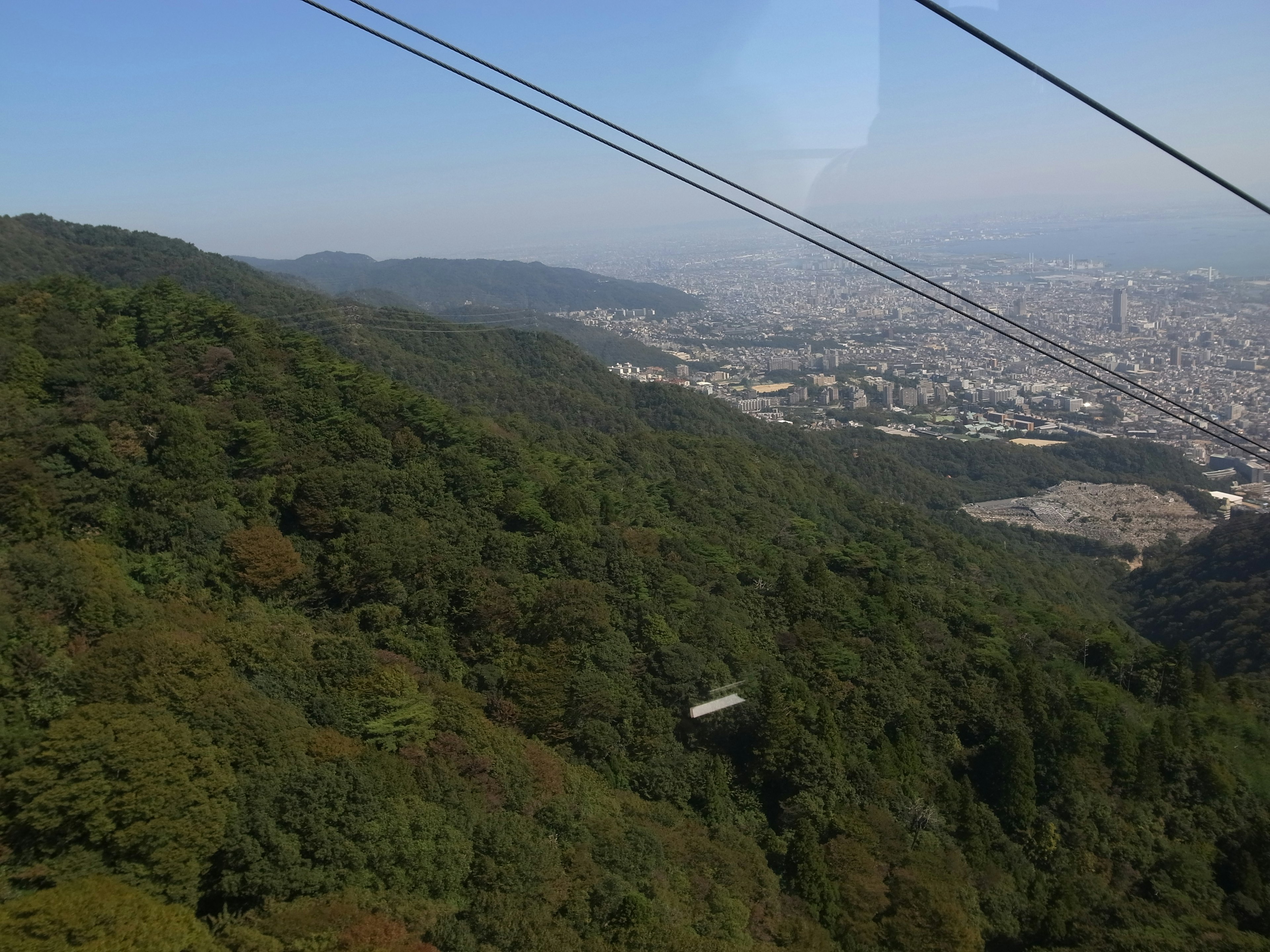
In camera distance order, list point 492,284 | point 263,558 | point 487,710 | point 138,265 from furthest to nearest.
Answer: point 492,284, point 138,265, point 263,558, point 487,710

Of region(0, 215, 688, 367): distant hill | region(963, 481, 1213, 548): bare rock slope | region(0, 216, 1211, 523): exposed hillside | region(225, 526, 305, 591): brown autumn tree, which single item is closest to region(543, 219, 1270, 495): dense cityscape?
region(0, 216, 1211, 523): exposed hillside

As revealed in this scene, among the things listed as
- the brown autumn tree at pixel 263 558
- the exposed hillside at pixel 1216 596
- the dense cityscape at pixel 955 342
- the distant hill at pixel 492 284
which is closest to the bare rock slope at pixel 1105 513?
the exposed hillside at pixel 1216 596

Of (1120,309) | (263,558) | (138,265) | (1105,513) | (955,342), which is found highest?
(138,265)

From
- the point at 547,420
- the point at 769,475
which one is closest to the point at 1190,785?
the point at 769,475

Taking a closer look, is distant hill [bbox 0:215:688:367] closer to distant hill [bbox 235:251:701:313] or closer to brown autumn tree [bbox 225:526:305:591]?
brown autumn tree [bbox 225:526:305:591]

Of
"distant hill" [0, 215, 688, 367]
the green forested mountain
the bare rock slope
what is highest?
"distant hill" [0, 215, 688, 367]

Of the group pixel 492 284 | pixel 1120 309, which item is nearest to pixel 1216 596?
pixel 1120 309

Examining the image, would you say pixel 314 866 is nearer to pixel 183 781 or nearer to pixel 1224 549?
pixel 183 781

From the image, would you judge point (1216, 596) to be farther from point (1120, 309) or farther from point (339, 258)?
point (339, 258)
